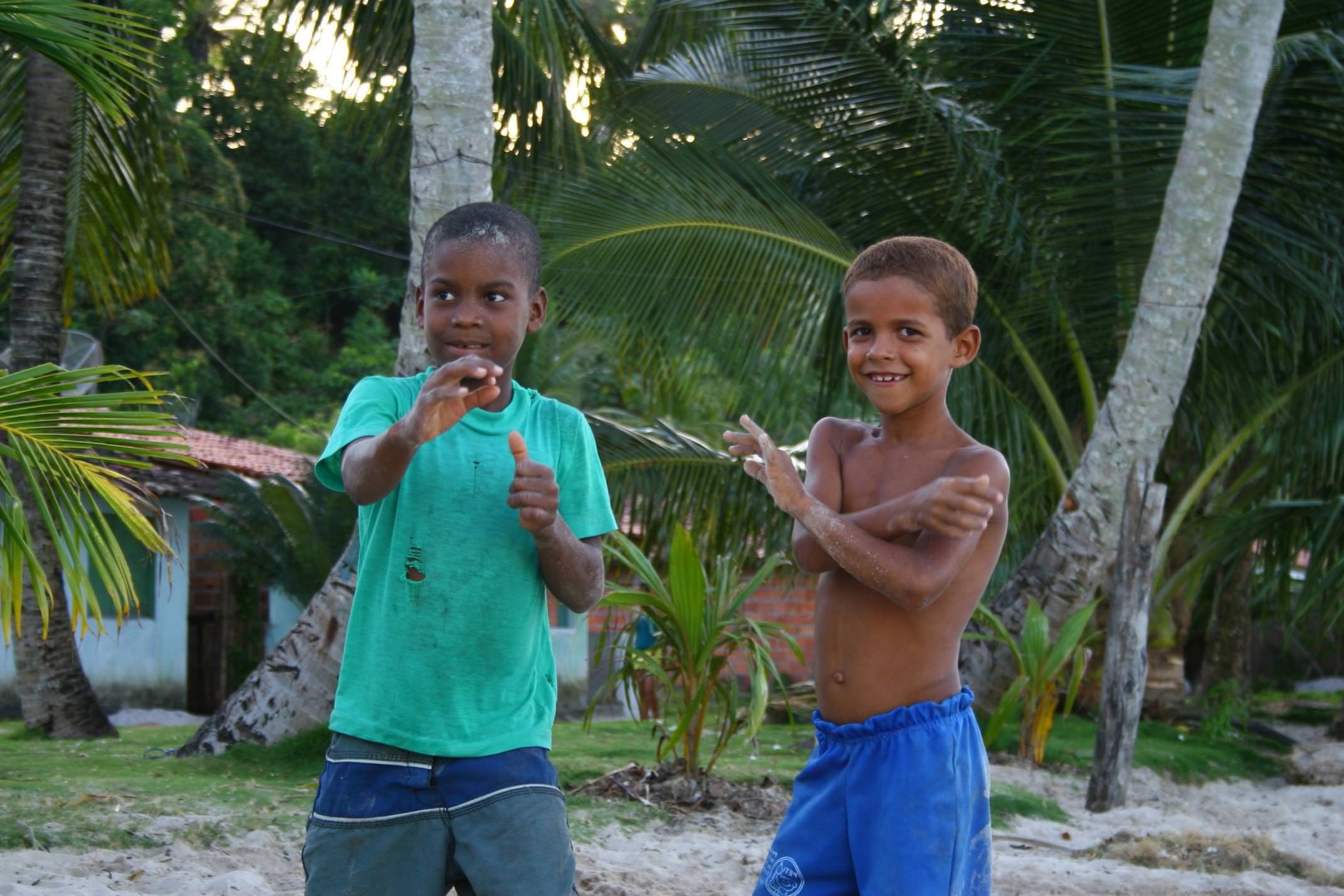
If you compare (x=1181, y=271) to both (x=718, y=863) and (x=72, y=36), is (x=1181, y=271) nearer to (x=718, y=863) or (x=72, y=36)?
(x=718, y=863)

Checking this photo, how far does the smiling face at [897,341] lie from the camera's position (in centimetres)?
241

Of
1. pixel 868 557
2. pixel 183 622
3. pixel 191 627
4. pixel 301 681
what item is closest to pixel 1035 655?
pixel 301 681

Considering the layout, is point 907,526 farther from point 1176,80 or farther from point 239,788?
point 1176,80

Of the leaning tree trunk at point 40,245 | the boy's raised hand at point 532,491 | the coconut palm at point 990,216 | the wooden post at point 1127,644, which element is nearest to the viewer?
the boy's raised hand at point 532,491

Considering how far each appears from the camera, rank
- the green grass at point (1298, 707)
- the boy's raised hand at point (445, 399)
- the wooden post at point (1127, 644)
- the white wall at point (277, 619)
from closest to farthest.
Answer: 1. the boy's raised hand at point (445, 399)
2. the wooden post at point (1127, 644)
3. the green grass at point (1298, 707)
4. the white wall at point (277, 619)

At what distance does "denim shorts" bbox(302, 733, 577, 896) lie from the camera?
2191 millimetres

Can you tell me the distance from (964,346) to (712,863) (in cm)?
290

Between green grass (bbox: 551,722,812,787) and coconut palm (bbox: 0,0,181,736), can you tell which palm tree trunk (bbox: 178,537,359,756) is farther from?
coconut palm (bbox: 0,0,181,736)

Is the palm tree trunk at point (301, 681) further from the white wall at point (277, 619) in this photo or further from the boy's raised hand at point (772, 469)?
the white wall at point (277, 619)

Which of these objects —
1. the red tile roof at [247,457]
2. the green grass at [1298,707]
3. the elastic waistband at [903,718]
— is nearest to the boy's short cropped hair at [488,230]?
the elastic waistband at [903,718]

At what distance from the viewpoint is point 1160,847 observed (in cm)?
541

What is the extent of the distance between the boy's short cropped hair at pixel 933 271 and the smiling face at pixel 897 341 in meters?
0.01

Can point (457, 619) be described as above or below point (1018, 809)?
above

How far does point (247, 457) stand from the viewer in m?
14.9
